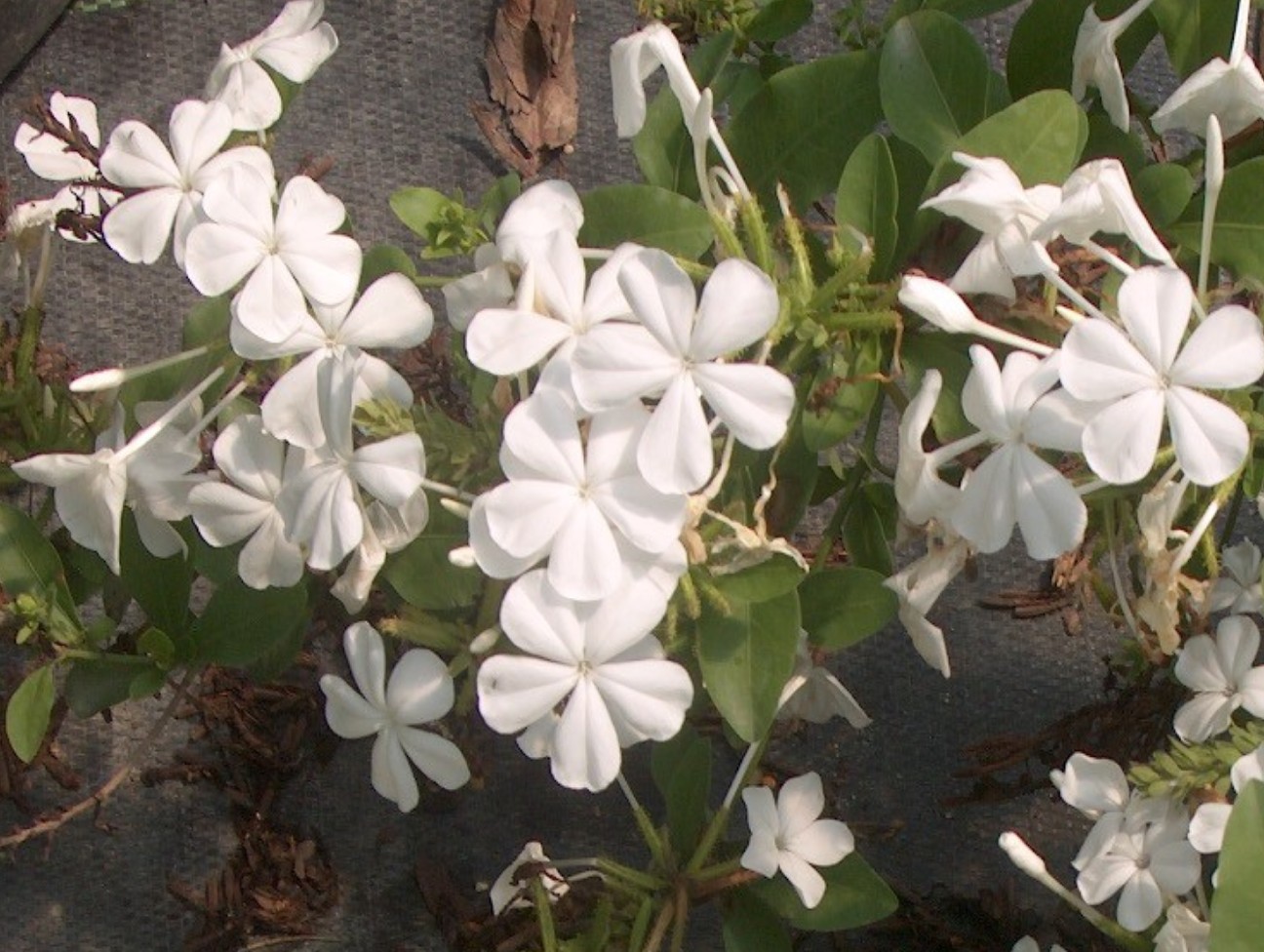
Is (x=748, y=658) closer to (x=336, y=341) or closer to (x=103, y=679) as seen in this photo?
(x=336, y=341)

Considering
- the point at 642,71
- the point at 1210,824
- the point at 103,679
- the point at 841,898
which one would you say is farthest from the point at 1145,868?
the point at 103,679

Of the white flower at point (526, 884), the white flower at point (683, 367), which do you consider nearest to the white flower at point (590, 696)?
the white flower at point (683, 367)

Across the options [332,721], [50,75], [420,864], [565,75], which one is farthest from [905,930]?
[50,75]

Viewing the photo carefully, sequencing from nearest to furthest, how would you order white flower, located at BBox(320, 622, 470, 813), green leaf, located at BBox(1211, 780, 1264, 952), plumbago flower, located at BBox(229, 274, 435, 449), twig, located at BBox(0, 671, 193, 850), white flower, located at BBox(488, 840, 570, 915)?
green leaf, located at BBox(1211, 780, 1264, 952)
plumbago flower, located at BBox(229, 274, 435, 449)
white flower, located at BBox(320, 622, 470, 813)
white flower, located at BBox(488, 840, 570, 915)
twig, located at BBox(0, 671, 193, 850)

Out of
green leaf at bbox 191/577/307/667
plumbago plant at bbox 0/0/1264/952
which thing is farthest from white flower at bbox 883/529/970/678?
green leaf at bbox 191/577/307/667

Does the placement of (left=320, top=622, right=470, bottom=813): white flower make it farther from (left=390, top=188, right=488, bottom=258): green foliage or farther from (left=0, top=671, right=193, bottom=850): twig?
(left=0, top=671, right=193, bottom=850): twig

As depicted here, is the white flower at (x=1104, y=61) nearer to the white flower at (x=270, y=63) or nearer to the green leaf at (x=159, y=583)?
the white flower at (x=270, y=63)

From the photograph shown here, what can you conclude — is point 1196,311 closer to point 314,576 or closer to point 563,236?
point 563,236
